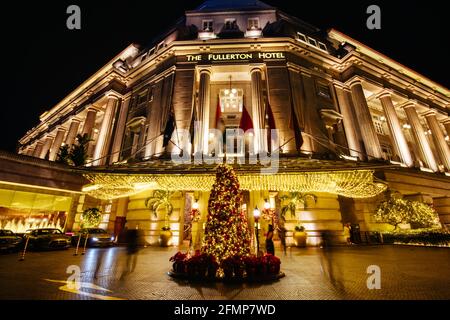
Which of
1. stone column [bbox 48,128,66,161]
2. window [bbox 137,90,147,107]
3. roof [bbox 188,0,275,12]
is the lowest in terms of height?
stone column [bbox 48,128,66,161]

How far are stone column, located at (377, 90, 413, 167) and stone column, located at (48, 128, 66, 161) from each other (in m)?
42.5

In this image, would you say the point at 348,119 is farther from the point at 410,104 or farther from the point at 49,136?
the point at 49,136

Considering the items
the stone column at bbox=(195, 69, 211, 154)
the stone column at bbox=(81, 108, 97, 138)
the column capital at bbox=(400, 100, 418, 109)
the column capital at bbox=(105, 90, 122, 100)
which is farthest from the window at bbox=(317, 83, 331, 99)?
the stone column at bbox=(81, 108, 97, 138)

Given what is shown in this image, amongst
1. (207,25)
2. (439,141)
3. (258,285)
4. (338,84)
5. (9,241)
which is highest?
(207,25)

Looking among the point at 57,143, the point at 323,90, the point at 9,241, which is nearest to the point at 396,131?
the point at 323,90

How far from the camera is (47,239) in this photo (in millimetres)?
13719

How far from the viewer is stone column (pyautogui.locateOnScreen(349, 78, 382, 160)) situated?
19922 millimetres

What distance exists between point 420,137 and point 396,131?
4.93 m

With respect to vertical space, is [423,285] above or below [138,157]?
below

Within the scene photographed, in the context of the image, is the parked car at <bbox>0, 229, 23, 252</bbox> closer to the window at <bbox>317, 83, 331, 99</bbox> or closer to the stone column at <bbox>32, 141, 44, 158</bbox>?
the window at <bbox>317, 83, 331, 99</bbox>
